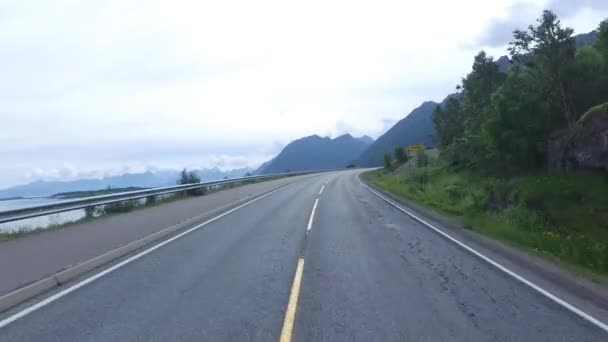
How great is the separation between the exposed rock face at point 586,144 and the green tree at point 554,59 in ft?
13.0

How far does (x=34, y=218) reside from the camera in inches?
571

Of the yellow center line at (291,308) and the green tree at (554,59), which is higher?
the green tree at (554,59)

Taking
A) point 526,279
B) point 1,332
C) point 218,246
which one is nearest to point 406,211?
point 218,246

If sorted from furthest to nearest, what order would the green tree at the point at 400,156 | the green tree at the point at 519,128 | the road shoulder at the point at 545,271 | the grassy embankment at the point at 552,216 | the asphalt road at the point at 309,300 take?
the green tree at the point at 400,156
the green tree at the point at 519,128
the grassy embankment at the point at 552,216
the road shoulder at the point at 545,271
the asphalt road at the point at 309,300

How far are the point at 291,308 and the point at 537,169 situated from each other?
2139 centimetres

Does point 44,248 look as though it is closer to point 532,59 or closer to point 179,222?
point 179,222

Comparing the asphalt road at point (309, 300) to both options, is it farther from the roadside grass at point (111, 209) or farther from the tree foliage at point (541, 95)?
the tree foliage at point (541, 95)

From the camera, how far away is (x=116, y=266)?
9.74 m

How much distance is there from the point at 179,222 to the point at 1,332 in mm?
10496

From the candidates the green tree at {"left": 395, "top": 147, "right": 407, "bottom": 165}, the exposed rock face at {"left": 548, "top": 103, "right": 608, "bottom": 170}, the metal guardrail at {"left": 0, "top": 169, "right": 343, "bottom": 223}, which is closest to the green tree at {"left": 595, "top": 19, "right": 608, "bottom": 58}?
the exposed rock face at {"left": 548, "top": 103, "right": 608, "bottom": 170}

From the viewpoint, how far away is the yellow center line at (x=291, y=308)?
5.59m

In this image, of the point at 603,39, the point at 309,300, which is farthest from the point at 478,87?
the point at 309,300

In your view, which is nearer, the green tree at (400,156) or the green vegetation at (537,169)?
the green vegetation at (537,169)

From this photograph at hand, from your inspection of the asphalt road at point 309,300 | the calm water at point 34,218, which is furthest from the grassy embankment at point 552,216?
the calm water at point 34,218
